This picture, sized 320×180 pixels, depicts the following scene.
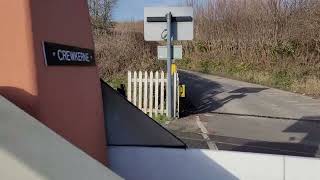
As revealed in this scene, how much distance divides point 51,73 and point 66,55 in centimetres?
25

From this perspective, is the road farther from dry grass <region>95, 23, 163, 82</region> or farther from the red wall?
the red wall

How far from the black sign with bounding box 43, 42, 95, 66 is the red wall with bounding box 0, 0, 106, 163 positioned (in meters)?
0.03

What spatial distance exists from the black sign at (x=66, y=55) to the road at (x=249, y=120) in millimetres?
8067

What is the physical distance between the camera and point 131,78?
18.1 metres

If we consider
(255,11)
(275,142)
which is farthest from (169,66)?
(255,11)

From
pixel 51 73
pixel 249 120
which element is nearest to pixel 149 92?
pixel 249 120

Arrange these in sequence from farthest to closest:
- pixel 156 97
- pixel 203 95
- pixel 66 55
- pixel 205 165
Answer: pixel 203 95 → pixel 156 97 → pixel 205 165 → pixel 66 55

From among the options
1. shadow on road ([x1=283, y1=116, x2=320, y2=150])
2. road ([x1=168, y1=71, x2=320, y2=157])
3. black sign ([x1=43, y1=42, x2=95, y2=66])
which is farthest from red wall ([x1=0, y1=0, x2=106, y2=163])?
shadow on road ([x1=283, y1=116, x2=320, y2=150])

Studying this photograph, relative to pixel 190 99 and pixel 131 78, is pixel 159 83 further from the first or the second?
pixel 190 99

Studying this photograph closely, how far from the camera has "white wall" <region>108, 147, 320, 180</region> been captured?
3.20 meters

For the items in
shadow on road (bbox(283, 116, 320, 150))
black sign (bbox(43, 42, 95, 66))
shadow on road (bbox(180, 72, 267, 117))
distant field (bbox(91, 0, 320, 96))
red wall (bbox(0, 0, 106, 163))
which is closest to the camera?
red wall (bbox(0, 0, 106, 163))

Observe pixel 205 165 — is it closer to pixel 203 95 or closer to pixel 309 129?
pixel 309 129

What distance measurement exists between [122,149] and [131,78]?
14.6 metres

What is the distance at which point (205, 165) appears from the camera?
3365mm
